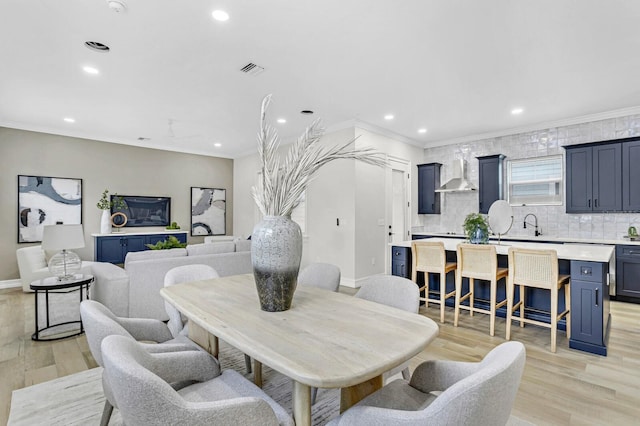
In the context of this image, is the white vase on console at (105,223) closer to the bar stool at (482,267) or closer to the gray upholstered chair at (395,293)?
the gray upholstered chair at (395,293)

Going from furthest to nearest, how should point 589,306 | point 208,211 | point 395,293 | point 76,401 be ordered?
point 208,211 < point 589,306 < point 76,401 < point 395,293

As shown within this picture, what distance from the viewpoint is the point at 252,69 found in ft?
11.0

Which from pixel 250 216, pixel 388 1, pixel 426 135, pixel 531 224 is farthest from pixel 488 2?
pixel 250 216

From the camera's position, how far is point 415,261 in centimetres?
382

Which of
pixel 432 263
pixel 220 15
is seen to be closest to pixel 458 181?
pixel 432 263

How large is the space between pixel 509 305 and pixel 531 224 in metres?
3.17

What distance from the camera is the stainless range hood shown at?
231 inches

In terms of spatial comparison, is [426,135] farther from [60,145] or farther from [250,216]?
[60,145]

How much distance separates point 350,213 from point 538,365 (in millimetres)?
3161

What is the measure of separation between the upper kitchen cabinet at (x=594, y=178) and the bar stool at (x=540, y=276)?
8.01 ft

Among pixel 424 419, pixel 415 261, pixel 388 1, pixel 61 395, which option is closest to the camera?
pixel 424 419

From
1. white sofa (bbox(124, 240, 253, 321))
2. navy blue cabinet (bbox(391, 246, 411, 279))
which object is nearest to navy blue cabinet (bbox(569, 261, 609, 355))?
navy blue cabinet (bbox(391, 246, 411, 279))

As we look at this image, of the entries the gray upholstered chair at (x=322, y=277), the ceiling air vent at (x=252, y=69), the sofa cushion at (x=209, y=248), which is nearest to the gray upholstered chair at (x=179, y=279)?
the gray upholstered chair at (x=322, y=277)

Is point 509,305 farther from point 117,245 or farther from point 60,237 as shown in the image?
point 117,245
